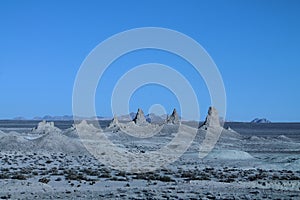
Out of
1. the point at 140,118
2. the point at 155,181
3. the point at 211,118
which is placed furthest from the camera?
the point at 140,118

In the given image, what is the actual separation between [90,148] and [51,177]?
21260 millimetres

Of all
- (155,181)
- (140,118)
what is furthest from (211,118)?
(155,181)

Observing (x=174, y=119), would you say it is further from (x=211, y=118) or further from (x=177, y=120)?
(x=211, y=118)

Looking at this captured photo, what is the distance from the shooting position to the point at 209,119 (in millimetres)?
68812

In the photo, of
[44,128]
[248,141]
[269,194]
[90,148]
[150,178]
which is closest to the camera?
[269,194]

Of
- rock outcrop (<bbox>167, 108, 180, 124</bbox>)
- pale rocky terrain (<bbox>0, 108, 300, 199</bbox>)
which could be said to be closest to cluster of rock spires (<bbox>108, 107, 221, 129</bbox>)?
rock outcrop (<bbox>167, 108, 180, 124</bbox>)

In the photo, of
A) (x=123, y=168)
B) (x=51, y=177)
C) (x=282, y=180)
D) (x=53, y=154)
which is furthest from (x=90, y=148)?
(x=282, y=180)

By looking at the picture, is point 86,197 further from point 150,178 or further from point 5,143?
point 5,143

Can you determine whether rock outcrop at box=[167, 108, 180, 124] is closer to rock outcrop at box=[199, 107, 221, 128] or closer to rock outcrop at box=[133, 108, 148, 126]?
rock outcrop at box=[133, 108, 148, 126]

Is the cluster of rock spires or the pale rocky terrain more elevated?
the cluster of rock spires

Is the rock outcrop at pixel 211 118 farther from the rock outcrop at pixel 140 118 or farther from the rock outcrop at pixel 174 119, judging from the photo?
the rock outcrop at pixel 140 118

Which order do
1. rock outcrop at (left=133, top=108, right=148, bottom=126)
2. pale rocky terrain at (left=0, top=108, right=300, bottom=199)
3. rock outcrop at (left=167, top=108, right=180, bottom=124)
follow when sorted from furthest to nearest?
rock outcrop at (left=133, top=108, right=148, bottom=126) → rock outcrop at (left=167, top=108, right=180, bottom=124) → pale rocky terrain at (left=0, top=108, right=300, bottom=199)

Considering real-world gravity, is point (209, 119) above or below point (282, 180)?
above

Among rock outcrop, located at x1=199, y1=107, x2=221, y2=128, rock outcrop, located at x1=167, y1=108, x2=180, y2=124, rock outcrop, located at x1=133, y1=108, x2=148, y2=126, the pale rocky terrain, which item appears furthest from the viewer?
rock outcrop, located at x1=133, y1=108, x2=148, y2=126
